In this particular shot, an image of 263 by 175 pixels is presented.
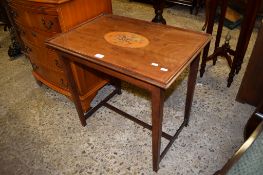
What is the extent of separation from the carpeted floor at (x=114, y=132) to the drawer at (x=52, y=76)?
0.73ft

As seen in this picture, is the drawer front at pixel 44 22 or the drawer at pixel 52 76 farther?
the drawer at pixel 52 76

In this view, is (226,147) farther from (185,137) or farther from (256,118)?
(256,118)

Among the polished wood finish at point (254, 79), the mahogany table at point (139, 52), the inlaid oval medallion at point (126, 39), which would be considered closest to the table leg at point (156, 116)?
the mahogany table at point (139, 52)

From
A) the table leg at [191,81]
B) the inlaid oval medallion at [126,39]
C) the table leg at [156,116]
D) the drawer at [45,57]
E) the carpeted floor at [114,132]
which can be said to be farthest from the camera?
the drawer at [45,57]

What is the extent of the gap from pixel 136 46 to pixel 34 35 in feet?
3.16

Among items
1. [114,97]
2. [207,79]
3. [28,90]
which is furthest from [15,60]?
[207,79]

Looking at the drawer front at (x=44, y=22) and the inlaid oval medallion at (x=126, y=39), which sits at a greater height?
the drawer front at (x=44, y=22)

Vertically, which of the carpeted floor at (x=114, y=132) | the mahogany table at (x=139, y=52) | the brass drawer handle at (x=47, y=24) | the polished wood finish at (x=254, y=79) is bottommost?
the carpeted floor at (x=114, y=132)

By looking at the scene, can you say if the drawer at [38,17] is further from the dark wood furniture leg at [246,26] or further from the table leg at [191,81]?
the dark wood furniture leg at [246,26]

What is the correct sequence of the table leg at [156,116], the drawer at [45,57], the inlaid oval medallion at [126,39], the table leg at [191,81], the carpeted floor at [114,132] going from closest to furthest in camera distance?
the table leg at [156,116]
the inlaid oval medallion at [126,39]
the table leg at [191,81]
the carpeted floor at [114,132]
the drawer at [45,57]

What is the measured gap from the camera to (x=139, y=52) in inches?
49.4

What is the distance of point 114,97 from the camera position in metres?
2.18

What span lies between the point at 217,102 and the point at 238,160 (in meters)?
1.36

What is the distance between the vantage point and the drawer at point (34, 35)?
170 centimetres
